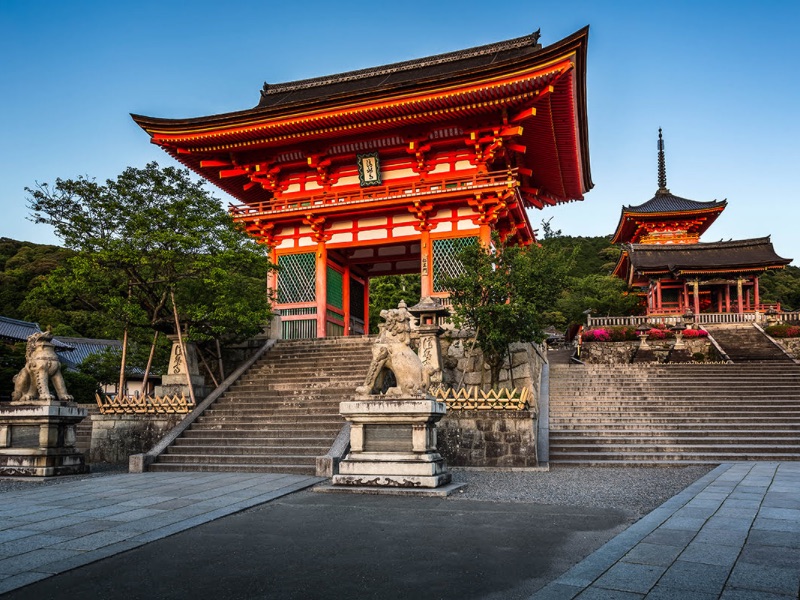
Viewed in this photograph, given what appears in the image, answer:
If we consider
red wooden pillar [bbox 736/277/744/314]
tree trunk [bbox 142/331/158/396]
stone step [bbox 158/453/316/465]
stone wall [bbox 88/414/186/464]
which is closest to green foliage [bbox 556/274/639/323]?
red wooden pillar [bbox 736/277/744/314]

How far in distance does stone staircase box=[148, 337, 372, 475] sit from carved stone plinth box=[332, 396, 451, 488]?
7.62 feet

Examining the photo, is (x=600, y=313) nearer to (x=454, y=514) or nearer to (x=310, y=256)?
(x=310, y=256)

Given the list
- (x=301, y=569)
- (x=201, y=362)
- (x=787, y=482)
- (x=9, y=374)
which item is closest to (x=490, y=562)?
(x=301, y=569)

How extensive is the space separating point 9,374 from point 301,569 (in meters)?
26.0

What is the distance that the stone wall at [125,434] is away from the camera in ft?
46.4

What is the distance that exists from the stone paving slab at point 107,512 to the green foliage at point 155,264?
17.1 feet

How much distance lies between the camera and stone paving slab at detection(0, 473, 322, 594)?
5.29 m

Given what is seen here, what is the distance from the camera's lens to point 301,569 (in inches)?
192

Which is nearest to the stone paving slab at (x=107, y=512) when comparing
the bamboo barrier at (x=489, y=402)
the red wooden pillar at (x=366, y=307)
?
the bamboo barrier at (x=489, y=402)

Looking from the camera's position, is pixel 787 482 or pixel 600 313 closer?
pixel 787 482

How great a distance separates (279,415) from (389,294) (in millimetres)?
21821

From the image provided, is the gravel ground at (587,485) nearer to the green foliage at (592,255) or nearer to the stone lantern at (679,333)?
the stone lantern at (679,333)

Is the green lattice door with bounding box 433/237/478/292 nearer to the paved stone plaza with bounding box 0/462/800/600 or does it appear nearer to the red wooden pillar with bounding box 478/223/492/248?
the red wooden pillar with bounding box 478/223/492/248

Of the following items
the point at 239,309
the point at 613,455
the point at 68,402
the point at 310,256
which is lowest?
the point at 613,455
